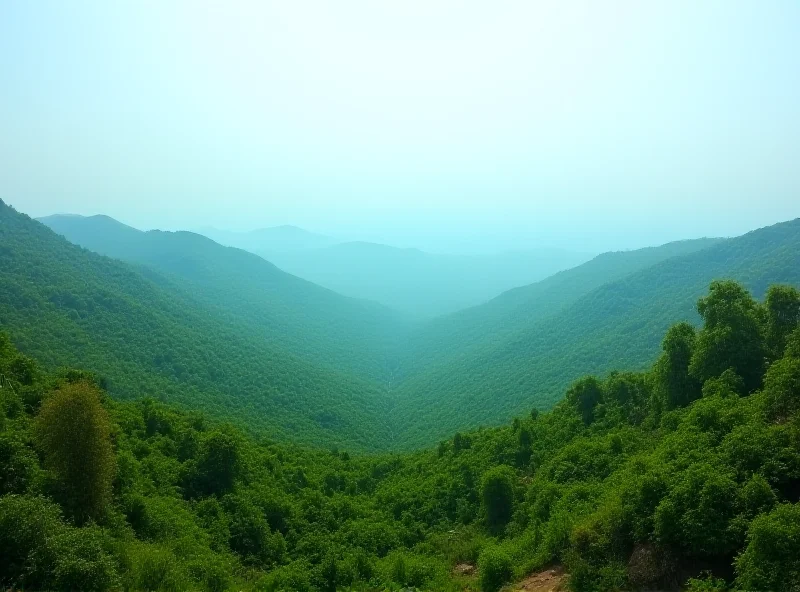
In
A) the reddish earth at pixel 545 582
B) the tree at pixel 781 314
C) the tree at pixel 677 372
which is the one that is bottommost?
the reddish earth at pixel 545 582

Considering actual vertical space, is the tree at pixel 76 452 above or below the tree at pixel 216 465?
above

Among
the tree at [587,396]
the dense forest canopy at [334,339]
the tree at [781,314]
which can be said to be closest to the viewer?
the tree at [781,314]

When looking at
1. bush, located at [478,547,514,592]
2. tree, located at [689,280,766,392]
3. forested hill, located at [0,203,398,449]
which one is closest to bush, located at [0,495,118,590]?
bush, located at [478,547,514,592]

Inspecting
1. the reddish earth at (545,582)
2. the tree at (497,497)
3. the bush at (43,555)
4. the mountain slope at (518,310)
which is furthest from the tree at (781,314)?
the mountain slope at (518,310)

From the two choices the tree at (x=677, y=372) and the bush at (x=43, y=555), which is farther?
the tree at (x=677, y=372)

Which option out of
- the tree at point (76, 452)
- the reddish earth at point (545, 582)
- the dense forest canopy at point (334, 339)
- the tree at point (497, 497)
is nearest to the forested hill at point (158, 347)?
the dense forest canopy at point (334, 339)

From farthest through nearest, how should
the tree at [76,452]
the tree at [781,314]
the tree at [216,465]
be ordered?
the tree at [216,465] < the tree at [781,314] < the tree at [76,452]

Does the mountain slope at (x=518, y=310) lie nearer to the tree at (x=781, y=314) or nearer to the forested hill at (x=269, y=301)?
the forested hill at (x=269, y=301)

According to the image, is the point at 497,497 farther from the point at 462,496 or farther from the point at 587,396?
the point at 587,396
